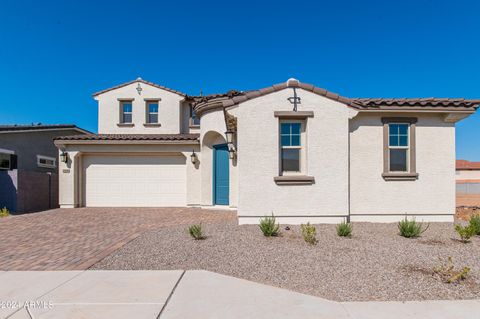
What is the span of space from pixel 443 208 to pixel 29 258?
457 inches

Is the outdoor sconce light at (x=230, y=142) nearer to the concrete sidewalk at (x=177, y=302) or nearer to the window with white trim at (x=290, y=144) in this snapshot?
the window with white trim at (x=290, y=144)

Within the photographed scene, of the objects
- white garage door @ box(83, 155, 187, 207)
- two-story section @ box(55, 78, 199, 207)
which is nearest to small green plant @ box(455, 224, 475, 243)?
two-story section @ box(55, 78, 199, 207)

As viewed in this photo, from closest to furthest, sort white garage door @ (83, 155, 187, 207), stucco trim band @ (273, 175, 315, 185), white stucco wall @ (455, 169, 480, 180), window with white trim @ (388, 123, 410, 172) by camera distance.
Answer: stucco trim band @ (273, 175, 315, 185) < window with white trim @ (388, 123, 410, 172) < white garage door @ (83, 155, 187, 207) < white stucco wall @ (455, 169, 480, 180)

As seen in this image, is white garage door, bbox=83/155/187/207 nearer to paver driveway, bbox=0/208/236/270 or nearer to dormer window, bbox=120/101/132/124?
paver driveway, bbox=0/208/236/270

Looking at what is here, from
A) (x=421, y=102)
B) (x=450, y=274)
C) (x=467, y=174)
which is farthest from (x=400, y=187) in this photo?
(x=467, y=174)

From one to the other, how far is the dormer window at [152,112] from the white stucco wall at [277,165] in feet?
34.3

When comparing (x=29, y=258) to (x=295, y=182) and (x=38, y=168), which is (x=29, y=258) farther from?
(x=38, y=168)

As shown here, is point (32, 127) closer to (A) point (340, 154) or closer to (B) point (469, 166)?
(A) point (340, 154)

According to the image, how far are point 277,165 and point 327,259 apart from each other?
368 cm

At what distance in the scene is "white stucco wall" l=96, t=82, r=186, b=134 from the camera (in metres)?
17.1

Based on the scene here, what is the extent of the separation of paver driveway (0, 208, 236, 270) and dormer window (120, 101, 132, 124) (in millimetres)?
7662

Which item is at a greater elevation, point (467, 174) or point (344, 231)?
point (344, 231)

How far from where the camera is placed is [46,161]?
17797mm

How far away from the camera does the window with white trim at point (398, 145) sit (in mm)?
9117
